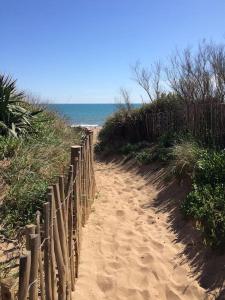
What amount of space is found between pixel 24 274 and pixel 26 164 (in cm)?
449

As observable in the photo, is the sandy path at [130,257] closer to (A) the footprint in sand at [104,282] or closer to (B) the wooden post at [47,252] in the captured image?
(A) the footprint in sand at [104,282]

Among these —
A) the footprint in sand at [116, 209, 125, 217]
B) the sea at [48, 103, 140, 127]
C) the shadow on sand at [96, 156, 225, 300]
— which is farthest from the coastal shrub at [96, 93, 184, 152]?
the footprint in sand at [116, 209, 125, 217]

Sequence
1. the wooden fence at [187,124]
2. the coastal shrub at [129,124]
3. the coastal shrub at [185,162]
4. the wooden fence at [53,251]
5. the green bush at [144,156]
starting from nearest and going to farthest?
the wooden fence at [53,251], the coastal shrub at [185,162], the wooden fence at [187,124], the green bush at [144,156], the coastal shrub at [129,124]

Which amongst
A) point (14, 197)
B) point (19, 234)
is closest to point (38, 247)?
point (19, 234)

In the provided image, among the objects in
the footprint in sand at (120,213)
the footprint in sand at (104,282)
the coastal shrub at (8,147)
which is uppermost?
the coastal shrub at (8,147)

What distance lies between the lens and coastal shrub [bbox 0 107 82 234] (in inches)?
228

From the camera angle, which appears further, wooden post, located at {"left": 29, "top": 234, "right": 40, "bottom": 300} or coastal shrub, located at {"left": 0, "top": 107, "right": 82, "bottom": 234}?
coastal shrub, located at {"left": 0, "top": 107, "right": 82, "bottom": 234}

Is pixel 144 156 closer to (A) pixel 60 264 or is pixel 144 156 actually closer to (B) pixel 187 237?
(B) pixel 187 237

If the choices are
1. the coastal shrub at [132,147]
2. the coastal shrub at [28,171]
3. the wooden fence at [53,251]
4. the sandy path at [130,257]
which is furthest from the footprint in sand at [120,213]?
the coastal shrub at [132,147]

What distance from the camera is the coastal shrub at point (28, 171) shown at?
578 centimetres

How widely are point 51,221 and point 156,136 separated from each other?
10.5 metres

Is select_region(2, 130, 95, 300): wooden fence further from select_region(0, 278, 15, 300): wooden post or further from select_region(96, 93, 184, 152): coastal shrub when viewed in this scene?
select_region(96, 93, 184, 152): coastal shrub

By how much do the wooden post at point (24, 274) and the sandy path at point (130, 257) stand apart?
72.4 inches

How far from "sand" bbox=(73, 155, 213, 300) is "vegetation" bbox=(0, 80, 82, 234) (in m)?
0.91
